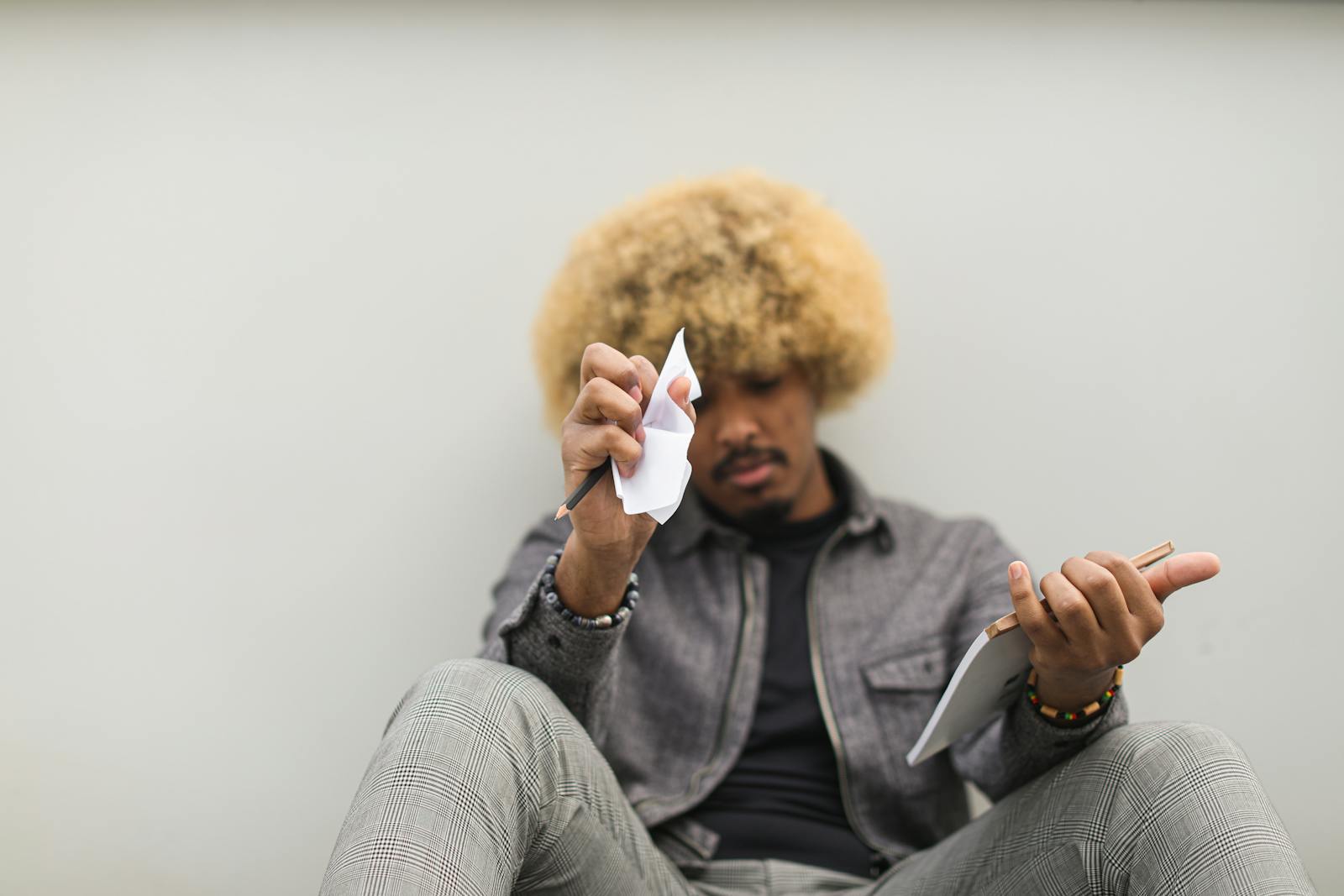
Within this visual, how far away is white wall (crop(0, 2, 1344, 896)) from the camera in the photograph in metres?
1.35

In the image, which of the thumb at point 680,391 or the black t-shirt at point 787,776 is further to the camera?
the black t-shirt at point 787,776

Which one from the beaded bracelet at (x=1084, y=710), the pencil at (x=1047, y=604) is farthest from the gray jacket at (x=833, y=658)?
the pencil at (x=1047, y=604)

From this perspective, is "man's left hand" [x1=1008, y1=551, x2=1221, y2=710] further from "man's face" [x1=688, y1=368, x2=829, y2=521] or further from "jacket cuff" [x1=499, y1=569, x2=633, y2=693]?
"man's face" [x1=688, y1=368, x2=829, y2=521]

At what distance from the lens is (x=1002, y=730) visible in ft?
3.16

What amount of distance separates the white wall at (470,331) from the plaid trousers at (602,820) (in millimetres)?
581

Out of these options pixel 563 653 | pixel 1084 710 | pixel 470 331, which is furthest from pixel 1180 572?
pixel 470 331

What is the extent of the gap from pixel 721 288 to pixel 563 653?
47 centimetres

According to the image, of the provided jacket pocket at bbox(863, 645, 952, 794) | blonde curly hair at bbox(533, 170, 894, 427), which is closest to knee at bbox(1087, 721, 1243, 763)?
jacket pocket at bbox(863, 645, 952, 794)

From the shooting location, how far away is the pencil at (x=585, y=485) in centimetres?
83

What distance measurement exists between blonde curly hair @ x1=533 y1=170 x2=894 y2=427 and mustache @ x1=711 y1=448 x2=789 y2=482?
9 cm

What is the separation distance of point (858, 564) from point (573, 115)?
68cm

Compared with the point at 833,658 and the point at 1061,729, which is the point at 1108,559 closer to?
the point at 1061,729

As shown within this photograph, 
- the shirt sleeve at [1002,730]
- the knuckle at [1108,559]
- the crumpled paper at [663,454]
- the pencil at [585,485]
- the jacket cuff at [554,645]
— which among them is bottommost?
the shirt sleeve at [1002,730]

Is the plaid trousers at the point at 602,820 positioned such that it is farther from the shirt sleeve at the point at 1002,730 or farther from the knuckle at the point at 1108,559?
the knuckle at the point at 1108,559
